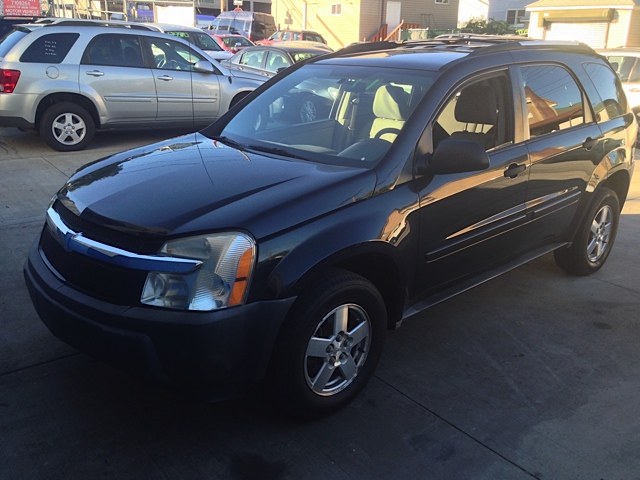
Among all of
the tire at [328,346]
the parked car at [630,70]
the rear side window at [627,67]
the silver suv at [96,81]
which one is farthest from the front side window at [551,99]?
the rear side window at [627,67]

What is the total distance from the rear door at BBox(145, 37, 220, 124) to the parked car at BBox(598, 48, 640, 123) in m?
7.86

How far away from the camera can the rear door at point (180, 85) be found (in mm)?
9492

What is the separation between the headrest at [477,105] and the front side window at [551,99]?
30cm

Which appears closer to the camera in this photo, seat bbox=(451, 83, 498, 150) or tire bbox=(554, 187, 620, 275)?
seat bbox=(451, 83, 498, 150)

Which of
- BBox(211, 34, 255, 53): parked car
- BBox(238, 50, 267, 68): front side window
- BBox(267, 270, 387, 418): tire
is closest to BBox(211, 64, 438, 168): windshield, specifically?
BBox(267, 270, 387, 418): tire

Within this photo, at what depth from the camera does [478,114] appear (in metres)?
4.05

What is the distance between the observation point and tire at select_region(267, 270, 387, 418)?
291 centimetres

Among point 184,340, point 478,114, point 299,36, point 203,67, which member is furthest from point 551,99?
point 299,36

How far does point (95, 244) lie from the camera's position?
2.91 meters

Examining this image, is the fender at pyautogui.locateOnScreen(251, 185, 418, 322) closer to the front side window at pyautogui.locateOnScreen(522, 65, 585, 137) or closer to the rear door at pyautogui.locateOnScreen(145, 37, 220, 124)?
the front side window at pyautogui.locateOnScreen(522, 65, 585, 137)

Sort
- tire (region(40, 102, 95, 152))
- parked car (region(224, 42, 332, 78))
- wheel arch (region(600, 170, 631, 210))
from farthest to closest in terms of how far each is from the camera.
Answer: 1. parked car (region(224, 42, 332, 78))
2. tire (region(40, 102, 95, 152))
3. wheel arch (region(600, 170, 631, 210))

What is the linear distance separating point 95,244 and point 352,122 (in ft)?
5.77

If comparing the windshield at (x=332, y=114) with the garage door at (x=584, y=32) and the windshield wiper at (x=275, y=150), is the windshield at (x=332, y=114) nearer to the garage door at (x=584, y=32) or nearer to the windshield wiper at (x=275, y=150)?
the windshield wiper at (x=275, y=150)

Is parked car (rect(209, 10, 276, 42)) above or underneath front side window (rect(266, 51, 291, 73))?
above
